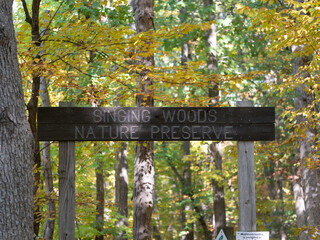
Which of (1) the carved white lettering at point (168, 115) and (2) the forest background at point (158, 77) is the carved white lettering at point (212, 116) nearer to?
(1) the carved white lettering at point (168, 115)

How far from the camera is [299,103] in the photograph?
13.1 m

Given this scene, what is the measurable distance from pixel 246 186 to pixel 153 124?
5.11 ft

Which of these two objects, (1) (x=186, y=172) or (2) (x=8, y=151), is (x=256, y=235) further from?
(1) (x=186, y=172)

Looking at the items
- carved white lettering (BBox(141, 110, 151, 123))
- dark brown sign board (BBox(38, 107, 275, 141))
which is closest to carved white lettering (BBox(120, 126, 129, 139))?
dark brown sign board (BBox(38, 107, 275, 141))

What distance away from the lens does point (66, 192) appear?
522 cm

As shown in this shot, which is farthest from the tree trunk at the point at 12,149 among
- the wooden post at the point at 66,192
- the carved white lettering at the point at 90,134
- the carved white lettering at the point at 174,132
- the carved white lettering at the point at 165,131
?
the carved white lettering at the point at 174,132

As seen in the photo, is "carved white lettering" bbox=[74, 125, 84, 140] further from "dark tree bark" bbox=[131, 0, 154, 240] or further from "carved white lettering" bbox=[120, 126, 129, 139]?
"dark tree bark" bbox=[131, 0, 154, 240]

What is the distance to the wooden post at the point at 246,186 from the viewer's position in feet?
17.8

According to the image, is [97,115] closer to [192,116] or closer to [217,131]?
[192,116]

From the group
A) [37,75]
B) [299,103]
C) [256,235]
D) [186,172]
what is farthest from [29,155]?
[186,172]

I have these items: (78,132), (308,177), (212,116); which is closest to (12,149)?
(78,132)

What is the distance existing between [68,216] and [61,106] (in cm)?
146

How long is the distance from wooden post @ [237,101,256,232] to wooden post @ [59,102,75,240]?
2277 millimetres

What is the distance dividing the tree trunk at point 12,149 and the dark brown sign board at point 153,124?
767 millimetres
